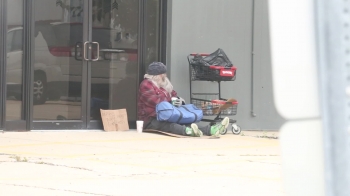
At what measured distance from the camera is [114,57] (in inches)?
380

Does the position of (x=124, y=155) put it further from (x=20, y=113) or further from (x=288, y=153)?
(x=288, y=153)

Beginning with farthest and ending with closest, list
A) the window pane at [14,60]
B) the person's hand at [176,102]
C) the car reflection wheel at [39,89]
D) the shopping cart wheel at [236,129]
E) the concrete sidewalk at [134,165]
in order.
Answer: the shopping cart wheel at [236,129]
the person's hand at [176,102]
the car reflection wheel at [39,89]
the window pane at [14,60]
the concrete sidewalk at [134,165]

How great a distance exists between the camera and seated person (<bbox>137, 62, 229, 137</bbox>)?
29.6ft

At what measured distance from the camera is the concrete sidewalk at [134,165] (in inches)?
193

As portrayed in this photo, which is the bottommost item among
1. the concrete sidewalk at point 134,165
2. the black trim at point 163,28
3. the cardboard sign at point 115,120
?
the concrete sidewalk at point 134,165

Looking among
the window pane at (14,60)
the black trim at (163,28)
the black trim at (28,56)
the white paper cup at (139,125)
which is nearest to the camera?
the window pane at (14,60)

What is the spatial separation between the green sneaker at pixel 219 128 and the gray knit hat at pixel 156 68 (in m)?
1.13

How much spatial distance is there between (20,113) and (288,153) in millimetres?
7990

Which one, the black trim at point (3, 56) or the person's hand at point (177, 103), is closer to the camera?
the black trim at point (3, 56)

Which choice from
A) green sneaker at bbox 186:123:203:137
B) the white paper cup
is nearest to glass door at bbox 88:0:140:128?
the white paper cup

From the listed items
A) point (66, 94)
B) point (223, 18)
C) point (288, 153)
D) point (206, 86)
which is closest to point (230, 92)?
point (206, 86)

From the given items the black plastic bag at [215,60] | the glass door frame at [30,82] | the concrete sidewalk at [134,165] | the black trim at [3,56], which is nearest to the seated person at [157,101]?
the concrete sidewalk at [134,165]

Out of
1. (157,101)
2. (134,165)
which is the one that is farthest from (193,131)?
(134,165)

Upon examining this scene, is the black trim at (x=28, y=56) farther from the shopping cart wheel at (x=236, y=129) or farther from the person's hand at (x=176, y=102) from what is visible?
the shopping cart wheel at (x=236, y=129)
